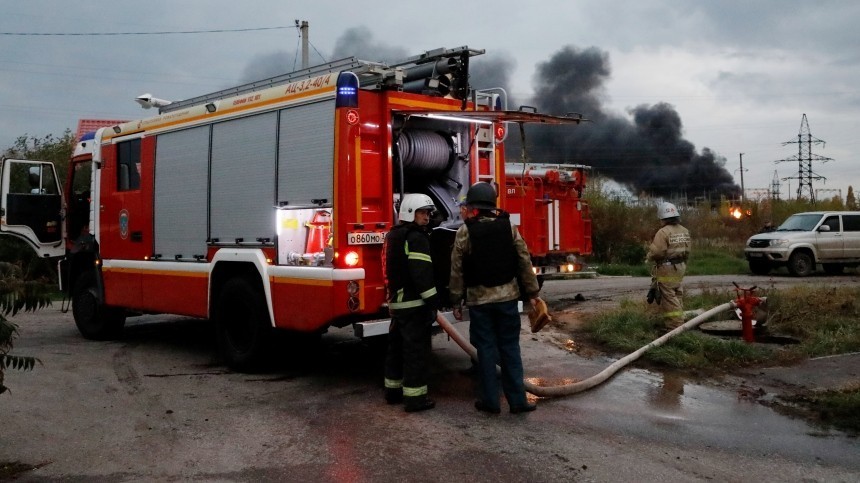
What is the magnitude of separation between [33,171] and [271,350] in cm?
452

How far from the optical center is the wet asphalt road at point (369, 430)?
4738 mm

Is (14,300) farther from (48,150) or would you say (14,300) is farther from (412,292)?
(48,150)

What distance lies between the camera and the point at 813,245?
64.0 ft

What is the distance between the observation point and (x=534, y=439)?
531 cm

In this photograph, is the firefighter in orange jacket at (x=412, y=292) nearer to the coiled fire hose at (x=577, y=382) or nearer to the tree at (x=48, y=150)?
the coiled fire hose at (x=577, y=382)

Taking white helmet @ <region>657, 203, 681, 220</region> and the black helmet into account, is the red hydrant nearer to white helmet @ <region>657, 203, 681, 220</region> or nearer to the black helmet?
white helmet @ <region>657, 203, 681, 220</region>

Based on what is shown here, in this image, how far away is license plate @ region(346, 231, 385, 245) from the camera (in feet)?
21.3

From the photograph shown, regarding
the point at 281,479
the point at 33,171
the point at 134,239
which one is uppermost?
the point at 33,171

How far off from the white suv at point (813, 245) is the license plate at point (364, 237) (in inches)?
621

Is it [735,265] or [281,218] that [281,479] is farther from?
[735,265]

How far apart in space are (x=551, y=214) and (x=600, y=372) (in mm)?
7279

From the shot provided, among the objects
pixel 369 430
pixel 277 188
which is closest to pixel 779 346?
pixel 369 430

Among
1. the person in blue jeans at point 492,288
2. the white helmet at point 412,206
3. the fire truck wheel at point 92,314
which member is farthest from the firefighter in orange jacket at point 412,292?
the fire truck wheel at point 92,314

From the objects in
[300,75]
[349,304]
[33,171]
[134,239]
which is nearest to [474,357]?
[349,304]
